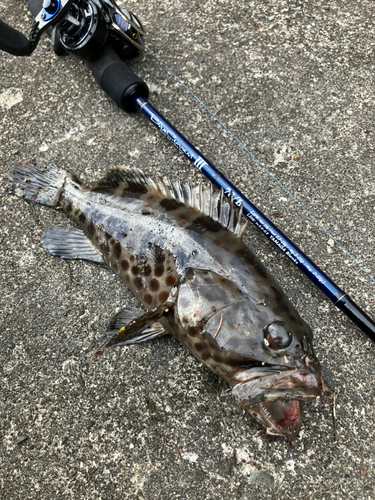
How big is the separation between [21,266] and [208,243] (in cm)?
146

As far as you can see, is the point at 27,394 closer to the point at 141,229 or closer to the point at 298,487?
the point at 141,229

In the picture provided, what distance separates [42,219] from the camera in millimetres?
3160

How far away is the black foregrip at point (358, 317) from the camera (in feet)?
8.15

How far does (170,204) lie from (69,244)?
83 centimetres

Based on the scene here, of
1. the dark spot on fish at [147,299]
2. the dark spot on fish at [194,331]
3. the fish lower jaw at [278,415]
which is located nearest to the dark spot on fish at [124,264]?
the dark spot on fish at [147,299]

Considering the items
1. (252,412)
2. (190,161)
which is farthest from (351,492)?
(190,161)

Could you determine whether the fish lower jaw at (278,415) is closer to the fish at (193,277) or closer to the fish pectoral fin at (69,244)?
the fish at (193,277)

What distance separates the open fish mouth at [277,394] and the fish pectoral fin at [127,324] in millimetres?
653

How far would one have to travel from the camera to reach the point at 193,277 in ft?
7.61

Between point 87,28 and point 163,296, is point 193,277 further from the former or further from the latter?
point 87,28

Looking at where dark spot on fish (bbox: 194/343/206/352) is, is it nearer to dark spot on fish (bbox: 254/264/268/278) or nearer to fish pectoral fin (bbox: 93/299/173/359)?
fish pectoral fin (bbox: 93/299/173/359)

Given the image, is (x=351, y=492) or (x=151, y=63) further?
(x=151, y=63)

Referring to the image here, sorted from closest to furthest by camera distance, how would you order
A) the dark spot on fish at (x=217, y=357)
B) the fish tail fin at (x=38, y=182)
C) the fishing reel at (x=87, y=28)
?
the dark spot on fish at (x=217, y=357)
the fishing reel at (x=87, y=28)
the fish tail fin at (x=38, y=182)

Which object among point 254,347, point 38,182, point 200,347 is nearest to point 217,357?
point 200,347
